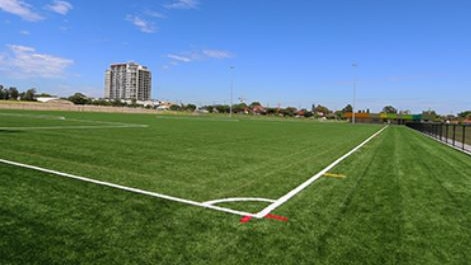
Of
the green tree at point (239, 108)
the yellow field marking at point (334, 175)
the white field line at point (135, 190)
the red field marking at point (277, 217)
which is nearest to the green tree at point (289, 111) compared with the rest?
the green tree at point (239, 108)

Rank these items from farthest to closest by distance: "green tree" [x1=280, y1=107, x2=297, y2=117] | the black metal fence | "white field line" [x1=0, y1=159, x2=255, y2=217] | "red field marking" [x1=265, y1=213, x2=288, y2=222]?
"green tree" [x1=280, y1=107, x2=297, y2=117] < the black metal fence < "white field line" [x1=0, y1=159, x2=255, y2=217] < "red field marking" [x1=265, y1=213, x2=288, y2=222]

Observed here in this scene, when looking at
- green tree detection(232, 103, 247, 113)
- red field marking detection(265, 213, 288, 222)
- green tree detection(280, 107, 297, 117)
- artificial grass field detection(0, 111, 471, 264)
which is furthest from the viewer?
green tree detection(232, 103, 247, 113)

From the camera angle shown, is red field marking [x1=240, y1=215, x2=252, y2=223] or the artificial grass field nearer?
the artificial grass field

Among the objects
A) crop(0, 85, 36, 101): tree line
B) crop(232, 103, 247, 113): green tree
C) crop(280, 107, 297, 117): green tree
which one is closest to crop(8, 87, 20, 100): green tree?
crop(0, 85, 36, 101): tree line

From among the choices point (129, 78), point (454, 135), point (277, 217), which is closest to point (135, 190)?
point (277, 217)

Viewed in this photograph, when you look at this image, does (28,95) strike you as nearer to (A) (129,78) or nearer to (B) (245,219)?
(A) (129,78)

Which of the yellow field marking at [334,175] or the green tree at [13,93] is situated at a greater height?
the green tree at [13,93]

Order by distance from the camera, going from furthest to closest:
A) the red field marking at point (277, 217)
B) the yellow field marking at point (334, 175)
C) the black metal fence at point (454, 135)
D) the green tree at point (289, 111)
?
1. the green tree at point (289, 111)
2. the black metal fence at point (454, 135)
3. the yellow field marking at point (334, 175)
4. the red field marking at point (277, 217)

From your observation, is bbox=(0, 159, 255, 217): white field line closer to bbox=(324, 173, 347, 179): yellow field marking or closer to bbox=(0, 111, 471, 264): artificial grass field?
bbox=(0, 111, 471, 264): artificial grass field

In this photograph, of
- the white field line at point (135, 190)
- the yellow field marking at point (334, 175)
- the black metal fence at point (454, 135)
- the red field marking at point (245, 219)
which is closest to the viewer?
the red field marking at point (245, 219)

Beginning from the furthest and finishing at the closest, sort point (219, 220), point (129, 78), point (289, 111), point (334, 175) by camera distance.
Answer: point (129, 78) → point (289, 111) → point (334, 175) → point (219, 220)

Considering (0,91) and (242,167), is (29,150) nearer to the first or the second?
(242,167)

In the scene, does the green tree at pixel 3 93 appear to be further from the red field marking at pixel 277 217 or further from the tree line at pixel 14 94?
the red field marking at pixel 277 217

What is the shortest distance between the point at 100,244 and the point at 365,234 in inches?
125
